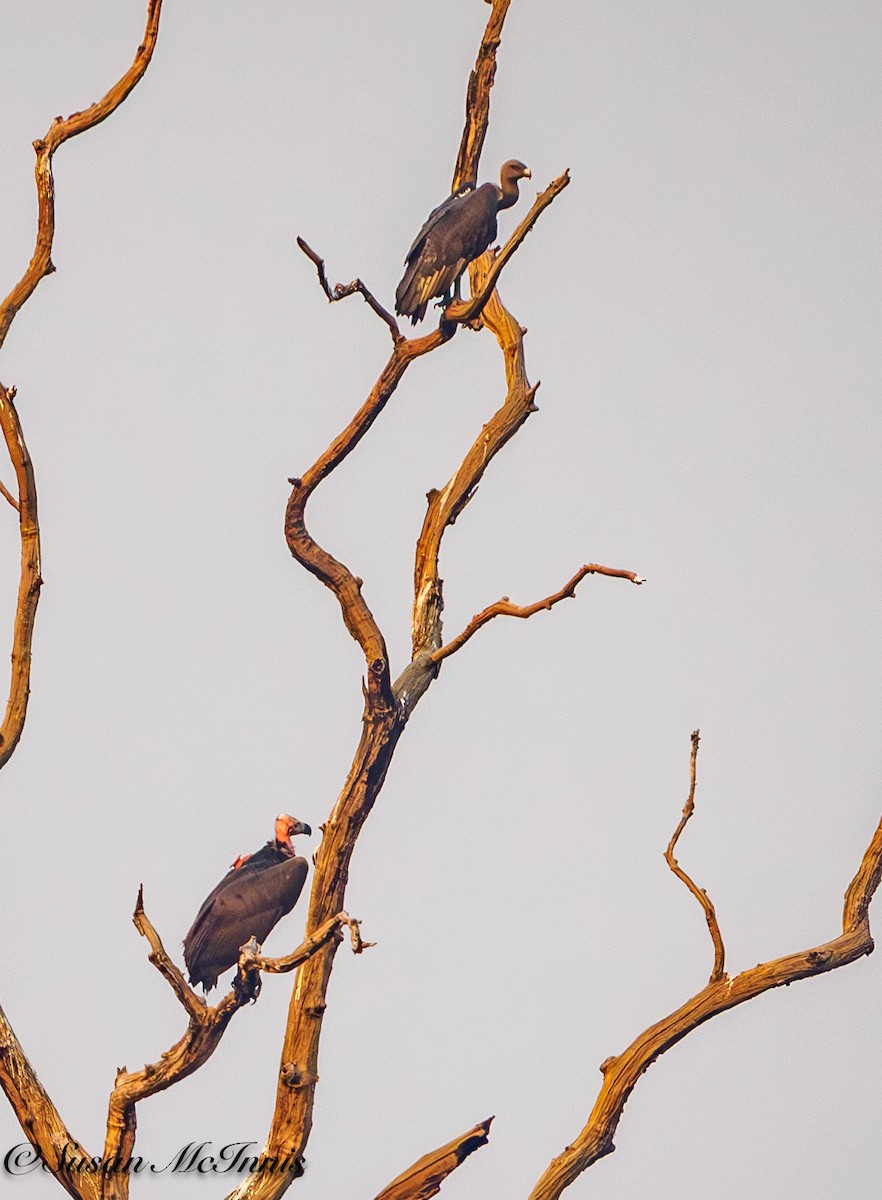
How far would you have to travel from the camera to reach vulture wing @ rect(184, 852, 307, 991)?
9367 mm

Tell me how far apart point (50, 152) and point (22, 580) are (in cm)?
218

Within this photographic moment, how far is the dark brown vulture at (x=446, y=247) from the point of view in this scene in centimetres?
1022

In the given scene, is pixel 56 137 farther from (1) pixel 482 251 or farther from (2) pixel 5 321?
(1) pixel 482 251

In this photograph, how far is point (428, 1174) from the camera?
766 cm

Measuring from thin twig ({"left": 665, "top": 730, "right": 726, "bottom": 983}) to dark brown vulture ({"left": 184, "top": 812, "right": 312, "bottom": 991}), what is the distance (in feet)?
8.19

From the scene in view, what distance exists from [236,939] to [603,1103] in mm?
2487

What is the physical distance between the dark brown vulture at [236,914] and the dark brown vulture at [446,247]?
3.55 meters

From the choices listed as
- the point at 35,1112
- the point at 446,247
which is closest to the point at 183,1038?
the point at 35,1112

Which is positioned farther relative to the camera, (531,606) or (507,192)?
(507,192)

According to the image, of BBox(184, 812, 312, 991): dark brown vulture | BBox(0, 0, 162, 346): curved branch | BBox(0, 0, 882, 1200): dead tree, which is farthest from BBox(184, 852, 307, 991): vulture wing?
BBox(0, 0, 162, 346): curved branch

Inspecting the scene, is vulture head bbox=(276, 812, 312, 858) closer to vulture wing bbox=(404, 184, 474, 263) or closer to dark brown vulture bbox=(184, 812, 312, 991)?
dark brown vulture bbox=(184, 812, 312, 991)

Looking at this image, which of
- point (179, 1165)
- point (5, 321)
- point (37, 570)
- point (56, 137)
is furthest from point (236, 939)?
point (56, 137)

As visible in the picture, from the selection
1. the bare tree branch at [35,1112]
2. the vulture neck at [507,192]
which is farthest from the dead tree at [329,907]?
the vulture neck at [507,192]

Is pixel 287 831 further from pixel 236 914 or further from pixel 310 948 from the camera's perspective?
pixel 310 948
